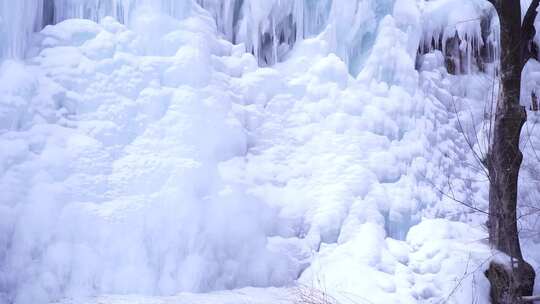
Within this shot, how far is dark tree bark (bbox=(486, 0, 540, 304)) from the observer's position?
402cm

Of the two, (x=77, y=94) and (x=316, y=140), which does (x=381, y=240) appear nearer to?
(x=316, y=140)

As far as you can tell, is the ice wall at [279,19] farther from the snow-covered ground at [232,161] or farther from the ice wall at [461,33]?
the ice wall at [461,33]

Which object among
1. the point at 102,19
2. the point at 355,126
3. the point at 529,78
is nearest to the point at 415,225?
the point at 355,126

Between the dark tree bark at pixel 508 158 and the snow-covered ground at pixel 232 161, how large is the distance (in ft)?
0.62

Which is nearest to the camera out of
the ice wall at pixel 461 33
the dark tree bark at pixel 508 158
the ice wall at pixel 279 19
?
the dark tree bark at pixel 508 158

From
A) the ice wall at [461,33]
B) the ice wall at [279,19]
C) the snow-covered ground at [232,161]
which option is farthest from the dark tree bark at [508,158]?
the ice wall at [461,33]

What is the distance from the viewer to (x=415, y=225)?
505 centimetres

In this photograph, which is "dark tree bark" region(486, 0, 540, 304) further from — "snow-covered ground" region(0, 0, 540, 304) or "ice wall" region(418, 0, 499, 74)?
"ice wall" region(418, 0, 499, 74)

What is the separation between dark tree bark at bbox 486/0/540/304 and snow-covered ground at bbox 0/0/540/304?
188mm

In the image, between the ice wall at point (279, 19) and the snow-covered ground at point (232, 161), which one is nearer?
the snow-covered ground at point (232, 161)

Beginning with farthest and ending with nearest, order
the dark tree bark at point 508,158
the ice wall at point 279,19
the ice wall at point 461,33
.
→ the ice wall at point 461,33 → the ice wall at point 279,19 → the dark tree bark at point 508,158

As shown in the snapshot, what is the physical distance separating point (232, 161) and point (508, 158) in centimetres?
237

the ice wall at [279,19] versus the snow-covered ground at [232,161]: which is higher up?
the ice wall at [279,19]

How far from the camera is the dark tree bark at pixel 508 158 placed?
13.2 ft
